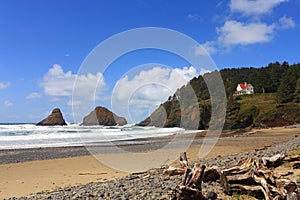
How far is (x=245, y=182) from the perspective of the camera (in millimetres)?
6355

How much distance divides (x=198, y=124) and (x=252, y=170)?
59686 mm

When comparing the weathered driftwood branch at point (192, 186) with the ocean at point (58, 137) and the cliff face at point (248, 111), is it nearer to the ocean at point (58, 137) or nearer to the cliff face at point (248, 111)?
the ocean at point (58, 137)

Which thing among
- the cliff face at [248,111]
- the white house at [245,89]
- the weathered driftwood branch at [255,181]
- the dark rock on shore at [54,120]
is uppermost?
the white house at [245,89]

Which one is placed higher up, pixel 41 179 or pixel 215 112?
pixel 215 112

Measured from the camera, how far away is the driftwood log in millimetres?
5492

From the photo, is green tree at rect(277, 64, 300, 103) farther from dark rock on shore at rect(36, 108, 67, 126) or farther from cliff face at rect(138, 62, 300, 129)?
dark rock on shore at rect(36, 108, 67, 126)

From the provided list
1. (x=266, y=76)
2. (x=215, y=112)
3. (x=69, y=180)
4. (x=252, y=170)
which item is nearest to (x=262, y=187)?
(x=252, y=170)

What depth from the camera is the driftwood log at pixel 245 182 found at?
549cm

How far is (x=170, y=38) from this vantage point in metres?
13.8

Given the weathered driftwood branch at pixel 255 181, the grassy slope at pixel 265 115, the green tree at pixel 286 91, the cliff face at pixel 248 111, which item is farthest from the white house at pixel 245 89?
the weathered driftwood branch at pixel 255 181

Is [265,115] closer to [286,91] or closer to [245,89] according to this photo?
[286,91]

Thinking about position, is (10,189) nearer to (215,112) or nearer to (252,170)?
(252,170)

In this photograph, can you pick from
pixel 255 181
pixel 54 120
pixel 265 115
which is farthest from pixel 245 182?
pixel 54 120

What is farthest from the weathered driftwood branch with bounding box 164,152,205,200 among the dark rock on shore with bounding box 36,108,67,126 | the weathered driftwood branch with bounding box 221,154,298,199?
the dark rock on shore with bounding box 36,108,67,126
